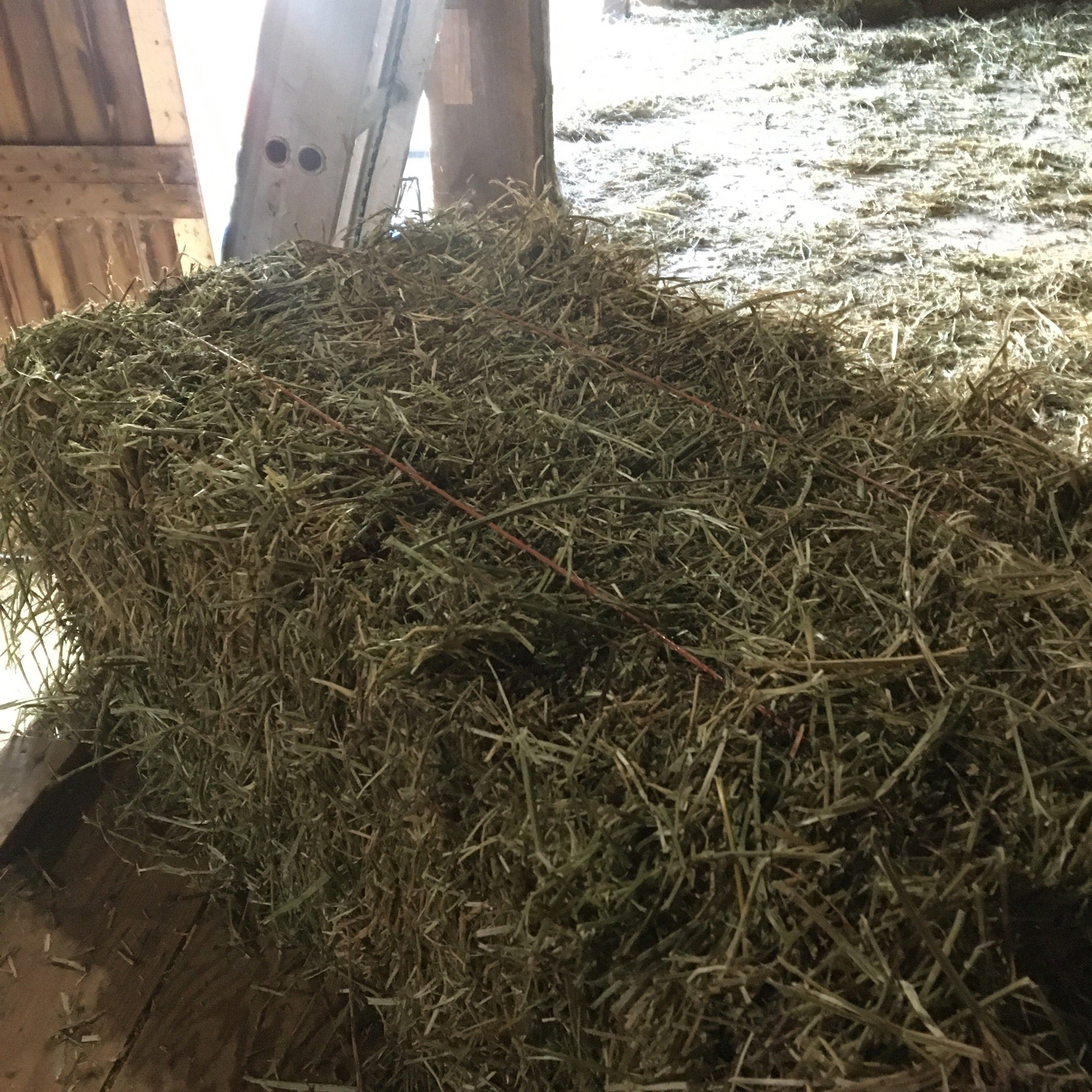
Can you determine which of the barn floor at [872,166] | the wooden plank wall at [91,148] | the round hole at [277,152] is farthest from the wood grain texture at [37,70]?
the barn floor at [872,166]

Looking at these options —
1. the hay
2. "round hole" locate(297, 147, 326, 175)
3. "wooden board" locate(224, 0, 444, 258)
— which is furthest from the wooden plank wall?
the hay

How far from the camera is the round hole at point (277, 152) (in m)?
2.39

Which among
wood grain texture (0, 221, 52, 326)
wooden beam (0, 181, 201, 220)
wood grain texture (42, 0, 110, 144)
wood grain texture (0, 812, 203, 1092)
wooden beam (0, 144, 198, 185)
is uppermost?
wood grain texture (42, 0, 110, 144)

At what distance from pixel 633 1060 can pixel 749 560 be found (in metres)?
0.63

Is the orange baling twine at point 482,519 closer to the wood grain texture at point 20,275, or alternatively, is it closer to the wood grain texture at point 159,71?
the wood grain texture at point 159,71

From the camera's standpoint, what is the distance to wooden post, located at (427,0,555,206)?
2.68 m

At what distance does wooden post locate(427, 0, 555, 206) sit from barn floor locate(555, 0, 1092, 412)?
1.16 feet

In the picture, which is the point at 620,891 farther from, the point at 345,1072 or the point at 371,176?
the point at 371,176

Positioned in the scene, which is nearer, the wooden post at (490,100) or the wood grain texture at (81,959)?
the wood grain texture at (81,959)

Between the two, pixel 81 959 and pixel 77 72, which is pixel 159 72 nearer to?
pixel 77 72

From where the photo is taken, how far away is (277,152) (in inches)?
94.7

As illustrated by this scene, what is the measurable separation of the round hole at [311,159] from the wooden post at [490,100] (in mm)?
552

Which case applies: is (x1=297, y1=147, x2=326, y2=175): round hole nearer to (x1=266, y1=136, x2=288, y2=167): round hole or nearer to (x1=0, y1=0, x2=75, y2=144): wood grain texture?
(x1=266, y1=136, x2=288, y2=167): round hole

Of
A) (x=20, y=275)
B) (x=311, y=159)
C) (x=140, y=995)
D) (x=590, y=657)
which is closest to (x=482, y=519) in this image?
(x=590, y=657)
